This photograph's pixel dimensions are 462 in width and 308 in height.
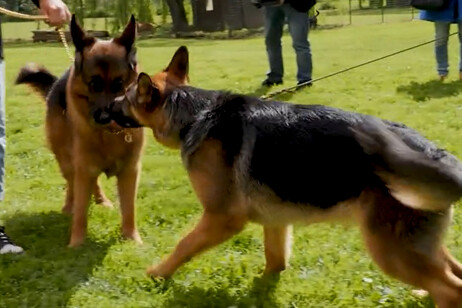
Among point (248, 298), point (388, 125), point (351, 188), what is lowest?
point (248, 298)

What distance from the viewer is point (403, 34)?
2523cm

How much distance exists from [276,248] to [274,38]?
7610mm

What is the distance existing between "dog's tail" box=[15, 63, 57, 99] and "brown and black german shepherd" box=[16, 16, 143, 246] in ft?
1.48

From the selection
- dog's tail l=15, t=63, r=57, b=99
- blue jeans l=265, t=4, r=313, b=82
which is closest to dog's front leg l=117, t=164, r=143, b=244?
dog's tail l=15, t=63, r=57, b=99

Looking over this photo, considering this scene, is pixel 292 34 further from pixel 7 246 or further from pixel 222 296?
pixel 222 296

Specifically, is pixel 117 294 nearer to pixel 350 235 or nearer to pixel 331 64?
pixel 350 235

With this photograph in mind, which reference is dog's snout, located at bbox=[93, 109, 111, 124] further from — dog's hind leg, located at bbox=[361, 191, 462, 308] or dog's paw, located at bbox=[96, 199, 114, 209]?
dog's hind leg, located at bbox=[361, 191, 462, 308]

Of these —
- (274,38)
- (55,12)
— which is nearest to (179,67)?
(55,12)

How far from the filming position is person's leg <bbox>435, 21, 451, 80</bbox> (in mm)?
Result: 11305

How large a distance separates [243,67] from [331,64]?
2177mm

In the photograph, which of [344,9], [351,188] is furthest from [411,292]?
[344,9]

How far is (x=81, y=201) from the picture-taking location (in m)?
5.29

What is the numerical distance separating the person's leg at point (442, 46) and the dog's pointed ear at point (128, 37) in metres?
7.29

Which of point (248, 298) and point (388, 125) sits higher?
point (388, 125)
